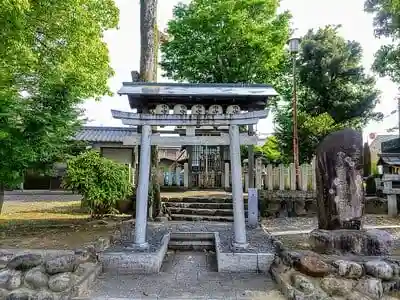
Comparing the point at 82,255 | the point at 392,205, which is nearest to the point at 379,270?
the point at 82,255

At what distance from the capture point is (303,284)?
5184mm

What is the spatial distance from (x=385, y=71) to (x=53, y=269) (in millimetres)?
17045

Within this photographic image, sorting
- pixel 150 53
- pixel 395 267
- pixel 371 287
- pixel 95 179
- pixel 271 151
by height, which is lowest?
pixel 371 287

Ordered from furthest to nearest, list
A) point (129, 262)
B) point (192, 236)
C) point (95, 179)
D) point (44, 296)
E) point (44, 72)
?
point (44, 72)
point (95, 179)
point (192, 236)
point (129, 262)
point (44, 296)

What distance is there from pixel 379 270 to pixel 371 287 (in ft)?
1.32

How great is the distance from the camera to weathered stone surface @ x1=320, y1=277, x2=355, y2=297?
5.14 m

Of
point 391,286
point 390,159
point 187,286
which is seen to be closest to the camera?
point 391,286

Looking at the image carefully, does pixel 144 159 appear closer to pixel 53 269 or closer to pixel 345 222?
pixel 53 269

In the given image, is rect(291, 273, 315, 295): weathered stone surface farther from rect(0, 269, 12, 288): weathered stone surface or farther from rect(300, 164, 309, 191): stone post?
rect(300, 164, 309, 191): stone post

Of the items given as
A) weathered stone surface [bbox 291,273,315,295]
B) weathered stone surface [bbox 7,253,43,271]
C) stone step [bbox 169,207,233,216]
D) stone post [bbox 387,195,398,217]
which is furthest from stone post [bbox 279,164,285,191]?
weathered stone surface [bbox 7,253,43,271]

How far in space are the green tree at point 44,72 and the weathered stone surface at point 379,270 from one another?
7600 mm

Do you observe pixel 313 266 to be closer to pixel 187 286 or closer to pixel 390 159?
pixel 187 286

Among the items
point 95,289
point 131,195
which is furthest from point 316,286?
point 131,195

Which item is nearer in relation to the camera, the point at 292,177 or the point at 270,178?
the point at 292,177
